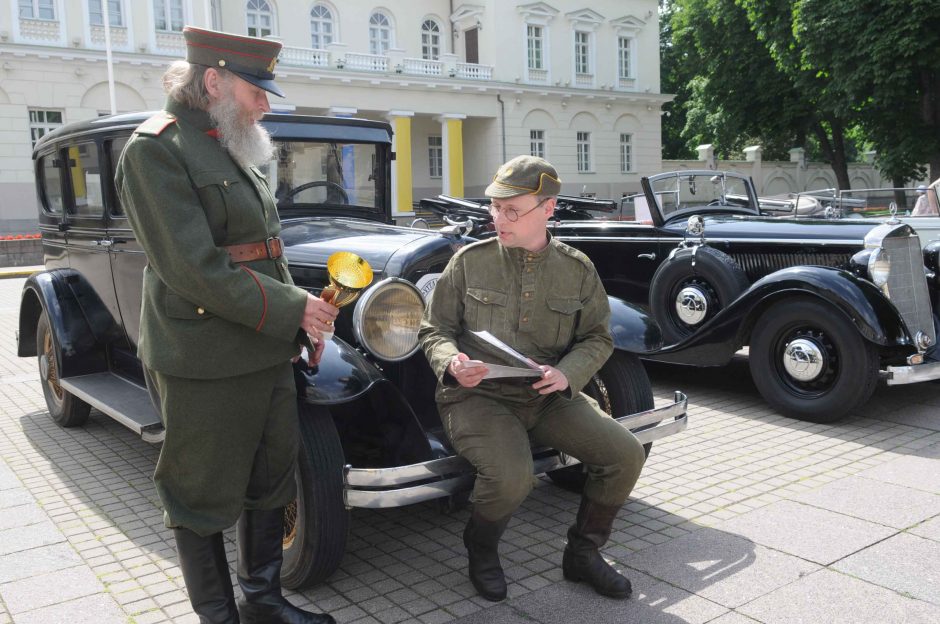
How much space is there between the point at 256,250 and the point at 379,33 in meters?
30.2

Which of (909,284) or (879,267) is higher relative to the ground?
(879,267)

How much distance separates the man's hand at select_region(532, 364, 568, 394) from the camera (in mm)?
2906

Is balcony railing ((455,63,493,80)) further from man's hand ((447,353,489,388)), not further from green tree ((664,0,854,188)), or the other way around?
man's hand ((447,353,489,388))

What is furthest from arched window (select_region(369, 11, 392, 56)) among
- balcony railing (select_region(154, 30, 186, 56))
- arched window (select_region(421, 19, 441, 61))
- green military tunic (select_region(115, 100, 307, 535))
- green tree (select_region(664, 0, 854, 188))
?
green military tunic (select_region(115, 100, 307, 535))

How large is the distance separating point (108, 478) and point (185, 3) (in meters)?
24.0

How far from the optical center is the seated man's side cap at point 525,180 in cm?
307

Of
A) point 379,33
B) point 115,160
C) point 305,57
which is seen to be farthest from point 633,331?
Answer: point 379,33

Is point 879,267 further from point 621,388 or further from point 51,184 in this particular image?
point 51,184

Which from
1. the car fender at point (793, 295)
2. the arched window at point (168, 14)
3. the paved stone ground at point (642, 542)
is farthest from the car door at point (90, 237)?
the arched window at point (168, 14)

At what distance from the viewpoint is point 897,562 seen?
329cm

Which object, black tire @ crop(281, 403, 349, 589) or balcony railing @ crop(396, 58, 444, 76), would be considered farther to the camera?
balcony railing @ crop(396, 58, 444, 76)

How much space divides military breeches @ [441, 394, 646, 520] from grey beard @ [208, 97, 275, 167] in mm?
1189

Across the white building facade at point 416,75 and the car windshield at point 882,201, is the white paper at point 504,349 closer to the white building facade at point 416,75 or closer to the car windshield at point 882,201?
the car windshield at point 882,201

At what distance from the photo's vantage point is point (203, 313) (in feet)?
7.98
